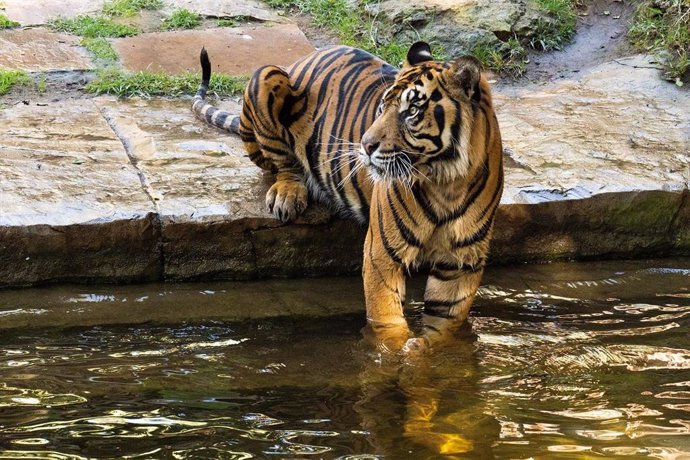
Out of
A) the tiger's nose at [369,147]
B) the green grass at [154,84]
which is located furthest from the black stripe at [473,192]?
the green grass at [154,84]

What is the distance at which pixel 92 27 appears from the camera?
7.09 metres

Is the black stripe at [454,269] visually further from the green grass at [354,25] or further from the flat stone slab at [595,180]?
the green grass at [354,25]

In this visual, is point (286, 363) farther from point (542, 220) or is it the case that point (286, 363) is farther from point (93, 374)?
point (542, 220)

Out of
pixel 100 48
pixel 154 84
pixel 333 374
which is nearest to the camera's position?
pixel 333 374

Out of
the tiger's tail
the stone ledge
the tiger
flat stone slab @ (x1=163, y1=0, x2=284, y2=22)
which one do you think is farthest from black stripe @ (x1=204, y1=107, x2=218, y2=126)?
flat stone slab @ (x1=163, y1=0, x2=284, y2=22)

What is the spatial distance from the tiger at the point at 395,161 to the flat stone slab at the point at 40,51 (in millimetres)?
1943

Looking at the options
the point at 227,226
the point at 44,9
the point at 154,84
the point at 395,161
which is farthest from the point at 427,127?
the point at 44,9

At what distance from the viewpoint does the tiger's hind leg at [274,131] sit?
4.93 metres

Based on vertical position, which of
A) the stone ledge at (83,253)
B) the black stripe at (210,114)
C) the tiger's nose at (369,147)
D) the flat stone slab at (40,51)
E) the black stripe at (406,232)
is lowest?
the stone ledge at (83,253)

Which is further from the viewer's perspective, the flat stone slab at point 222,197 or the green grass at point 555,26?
the green grass at point 555,26

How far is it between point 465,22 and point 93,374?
436cm

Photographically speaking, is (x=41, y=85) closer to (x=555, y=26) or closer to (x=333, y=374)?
(x=333, y=374)

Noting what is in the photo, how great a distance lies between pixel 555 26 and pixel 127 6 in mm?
3150

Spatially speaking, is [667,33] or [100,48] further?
[667,33]
